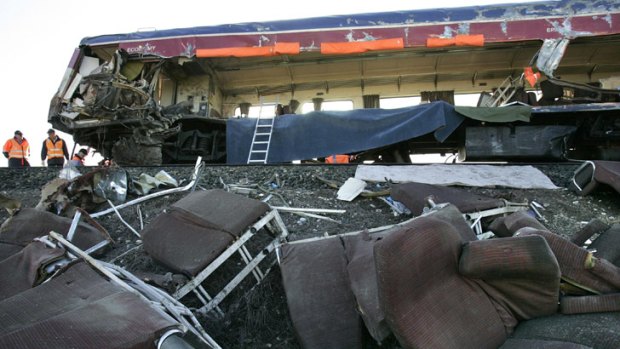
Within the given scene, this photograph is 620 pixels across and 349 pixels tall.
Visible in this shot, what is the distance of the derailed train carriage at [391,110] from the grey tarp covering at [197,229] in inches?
198

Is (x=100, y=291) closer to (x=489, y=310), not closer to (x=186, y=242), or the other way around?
(x=186, y=242)

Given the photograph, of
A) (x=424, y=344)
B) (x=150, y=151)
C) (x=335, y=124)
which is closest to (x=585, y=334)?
(x=424, y=344)

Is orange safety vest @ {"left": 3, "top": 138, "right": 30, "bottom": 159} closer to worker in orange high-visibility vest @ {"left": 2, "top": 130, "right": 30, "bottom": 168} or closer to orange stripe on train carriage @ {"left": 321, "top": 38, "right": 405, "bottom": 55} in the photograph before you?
worker in orange high-visibility vest @ {"left": 2, "top": 130, "right": 30, "bottom": 168}

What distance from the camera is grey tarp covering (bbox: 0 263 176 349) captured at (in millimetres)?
1683

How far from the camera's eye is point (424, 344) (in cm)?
196

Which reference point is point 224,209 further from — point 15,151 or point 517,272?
point 15,151

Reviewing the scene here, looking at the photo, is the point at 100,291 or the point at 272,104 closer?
the point at 100,291

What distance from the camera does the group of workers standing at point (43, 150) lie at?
1080 cm

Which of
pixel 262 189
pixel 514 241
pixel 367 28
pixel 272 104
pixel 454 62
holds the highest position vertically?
pixel 367 28

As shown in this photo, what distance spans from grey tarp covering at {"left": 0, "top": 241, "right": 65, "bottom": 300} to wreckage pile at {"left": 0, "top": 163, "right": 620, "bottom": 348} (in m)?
0.01

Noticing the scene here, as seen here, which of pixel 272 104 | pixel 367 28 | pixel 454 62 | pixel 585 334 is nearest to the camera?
pixel 585 334

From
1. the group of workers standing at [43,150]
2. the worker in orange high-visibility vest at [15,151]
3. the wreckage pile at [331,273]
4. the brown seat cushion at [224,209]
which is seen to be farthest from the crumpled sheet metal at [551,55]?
the worker in orange high-visibility vest at [15,151]

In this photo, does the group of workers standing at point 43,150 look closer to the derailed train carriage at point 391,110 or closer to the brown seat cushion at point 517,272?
the derailed train carriage at point 391,110

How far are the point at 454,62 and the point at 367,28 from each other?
3345 millimetres
